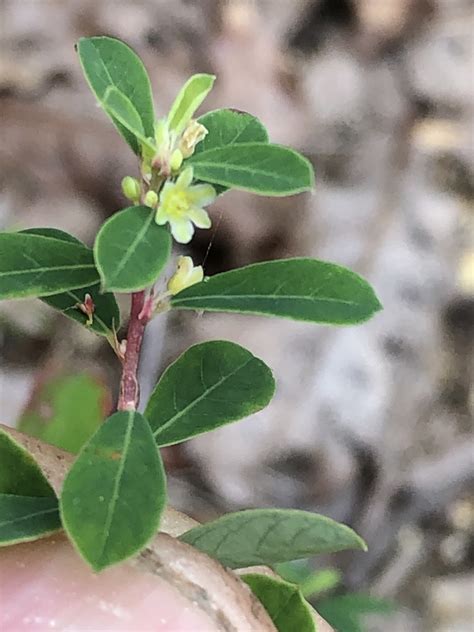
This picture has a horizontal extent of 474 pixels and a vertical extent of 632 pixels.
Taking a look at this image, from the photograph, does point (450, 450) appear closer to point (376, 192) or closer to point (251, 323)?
point (251, 323)

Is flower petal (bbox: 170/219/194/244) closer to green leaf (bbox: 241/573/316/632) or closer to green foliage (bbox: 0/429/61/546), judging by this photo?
green foliage (bbox: 0/429/61/546)

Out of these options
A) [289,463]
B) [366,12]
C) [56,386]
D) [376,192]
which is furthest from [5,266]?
[366,12]

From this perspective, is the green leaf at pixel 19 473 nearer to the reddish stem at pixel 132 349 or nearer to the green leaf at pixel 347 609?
the reddish stem at pixel 132 349

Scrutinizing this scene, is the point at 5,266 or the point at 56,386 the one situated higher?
the point at 5,266

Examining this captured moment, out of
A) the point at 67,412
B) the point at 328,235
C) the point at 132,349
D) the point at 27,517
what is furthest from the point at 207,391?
the point at 328,235

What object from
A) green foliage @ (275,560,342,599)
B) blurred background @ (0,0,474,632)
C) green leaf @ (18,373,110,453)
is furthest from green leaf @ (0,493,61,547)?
green foliage @ (275,560,342,599)

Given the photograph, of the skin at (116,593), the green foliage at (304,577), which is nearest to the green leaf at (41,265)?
the skin at (116,593)

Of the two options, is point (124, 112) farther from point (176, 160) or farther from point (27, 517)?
point (27, 517)
